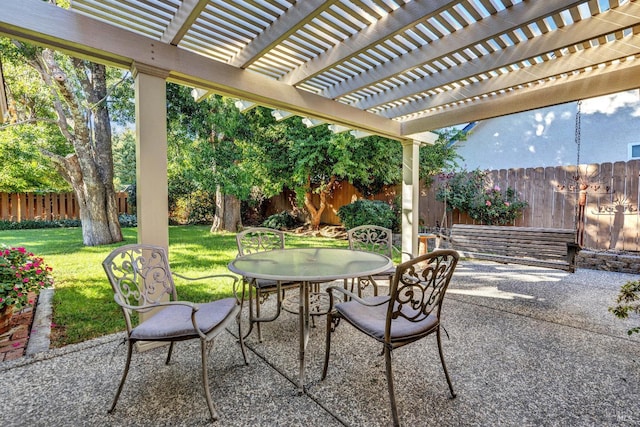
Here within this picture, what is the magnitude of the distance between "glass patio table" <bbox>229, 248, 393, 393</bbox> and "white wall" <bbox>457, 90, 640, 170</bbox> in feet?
26.7

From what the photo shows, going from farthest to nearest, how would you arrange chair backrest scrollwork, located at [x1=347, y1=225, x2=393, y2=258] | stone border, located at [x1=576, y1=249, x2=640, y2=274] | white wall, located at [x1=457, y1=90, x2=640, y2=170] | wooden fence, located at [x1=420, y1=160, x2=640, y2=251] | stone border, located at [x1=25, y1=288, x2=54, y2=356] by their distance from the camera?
white wall, located at [x1=457, y1=90, x2=640, y2=170] → wooden fence, located at [x1=420, y1=160, x2=640, y2=251] → stone border, located at [x1=576, y1=249, x2=640, y2=274] → chair backrest scrollwork, located at [x1=347, y1=225, x2=393, y2=258] → stone border, located at [x1=25, y1=288, x2=54, y2=356]

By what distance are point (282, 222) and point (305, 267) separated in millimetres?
8289

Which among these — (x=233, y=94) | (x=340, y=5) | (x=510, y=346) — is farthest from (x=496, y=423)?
(x=233, y=94)

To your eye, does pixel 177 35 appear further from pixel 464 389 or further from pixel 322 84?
pixel 464 389

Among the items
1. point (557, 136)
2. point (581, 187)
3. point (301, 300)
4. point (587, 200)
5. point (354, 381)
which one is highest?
point (557, 136)

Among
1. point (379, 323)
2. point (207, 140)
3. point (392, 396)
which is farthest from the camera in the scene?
point (207, 140)

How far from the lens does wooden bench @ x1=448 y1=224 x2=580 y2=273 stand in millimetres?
4078

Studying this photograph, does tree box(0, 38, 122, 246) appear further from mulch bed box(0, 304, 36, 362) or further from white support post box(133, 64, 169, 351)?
white support post box(133, 64, 169, 351)

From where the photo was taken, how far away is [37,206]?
992 centimetres

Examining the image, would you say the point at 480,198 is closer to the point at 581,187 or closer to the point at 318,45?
the point at 581,187

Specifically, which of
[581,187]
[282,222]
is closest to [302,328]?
[581,187]

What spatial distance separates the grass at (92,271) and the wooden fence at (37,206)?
128 centimetres

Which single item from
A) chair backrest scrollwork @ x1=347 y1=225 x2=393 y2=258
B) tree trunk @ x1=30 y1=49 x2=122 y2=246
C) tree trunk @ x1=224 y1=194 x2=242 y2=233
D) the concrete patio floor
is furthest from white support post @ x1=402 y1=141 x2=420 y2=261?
tree trunk @ x1=30 y1=49 x2=122 y2=246

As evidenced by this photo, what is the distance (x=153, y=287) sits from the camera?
230 centimetres
